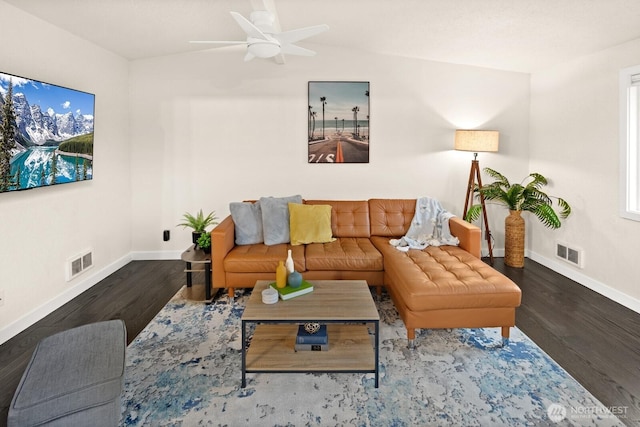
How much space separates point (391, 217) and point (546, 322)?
5.92 feet

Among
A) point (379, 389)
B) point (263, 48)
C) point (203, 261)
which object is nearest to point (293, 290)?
point (379, 389)

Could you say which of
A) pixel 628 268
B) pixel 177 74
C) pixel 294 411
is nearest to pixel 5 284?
pixel 294 411

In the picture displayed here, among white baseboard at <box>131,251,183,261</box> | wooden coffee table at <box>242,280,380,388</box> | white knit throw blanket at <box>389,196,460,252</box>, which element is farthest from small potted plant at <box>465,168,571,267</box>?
white baseboard at <box>131,251,183,261</box>

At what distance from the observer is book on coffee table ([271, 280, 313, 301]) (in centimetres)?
256

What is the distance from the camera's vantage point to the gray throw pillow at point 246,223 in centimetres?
391

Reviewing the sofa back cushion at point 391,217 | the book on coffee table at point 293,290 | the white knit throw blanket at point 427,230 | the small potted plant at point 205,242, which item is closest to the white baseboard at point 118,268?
the small potted plant at point 205,242

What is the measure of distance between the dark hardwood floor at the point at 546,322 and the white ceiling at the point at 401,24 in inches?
93.4

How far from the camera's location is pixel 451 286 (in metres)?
2.70

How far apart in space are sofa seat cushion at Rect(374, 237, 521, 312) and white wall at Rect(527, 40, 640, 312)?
1491 millimetres

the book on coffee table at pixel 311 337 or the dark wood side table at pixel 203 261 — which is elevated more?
the dark wood side table at pixel 203 261

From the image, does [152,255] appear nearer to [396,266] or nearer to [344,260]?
[344,260]

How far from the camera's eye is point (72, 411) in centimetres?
162

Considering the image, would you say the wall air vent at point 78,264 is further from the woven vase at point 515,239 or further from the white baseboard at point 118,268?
the woven vase at point 515,239

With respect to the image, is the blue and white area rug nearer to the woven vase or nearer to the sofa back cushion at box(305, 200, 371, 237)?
the sofa back cushion at box(305, 200, 371, 237)
